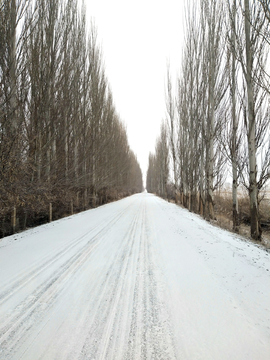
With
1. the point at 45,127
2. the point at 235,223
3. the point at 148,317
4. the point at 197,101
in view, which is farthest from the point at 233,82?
the point at 148,317

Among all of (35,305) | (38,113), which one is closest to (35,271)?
(35,305)

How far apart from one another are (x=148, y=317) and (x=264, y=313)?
1156 millimetres

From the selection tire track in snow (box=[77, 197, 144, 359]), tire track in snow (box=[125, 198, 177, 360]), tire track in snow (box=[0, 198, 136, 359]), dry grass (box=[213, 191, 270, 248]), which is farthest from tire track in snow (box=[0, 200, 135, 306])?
dry grass (box=[213, 191, 270, 248])

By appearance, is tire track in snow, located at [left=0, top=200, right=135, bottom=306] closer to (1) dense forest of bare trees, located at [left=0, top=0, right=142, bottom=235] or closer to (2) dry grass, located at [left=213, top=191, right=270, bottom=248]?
(1) dense forest of bare trees, located at [left=0, top=0, right=142, bottom=235]

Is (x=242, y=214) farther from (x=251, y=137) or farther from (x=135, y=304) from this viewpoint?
(x=135, y=304)

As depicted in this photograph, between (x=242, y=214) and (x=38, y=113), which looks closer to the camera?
(x=38, y=113)

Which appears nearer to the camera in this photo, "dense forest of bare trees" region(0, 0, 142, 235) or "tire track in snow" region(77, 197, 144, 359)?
"tire track in snow" region(77, 197, 144, 359)

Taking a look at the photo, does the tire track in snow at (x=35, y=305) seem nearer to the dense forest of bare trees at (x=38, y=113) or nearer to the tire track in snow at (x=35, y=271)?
the tire track in snow at (x=35, y=271)

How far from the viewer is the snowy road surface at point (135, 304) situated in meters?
1.57

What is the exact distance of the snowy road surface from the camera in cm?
157

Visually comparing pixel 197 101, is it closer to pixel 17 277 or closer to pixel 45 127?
pixel 45 127

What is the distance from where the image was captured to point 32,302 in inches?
87.8

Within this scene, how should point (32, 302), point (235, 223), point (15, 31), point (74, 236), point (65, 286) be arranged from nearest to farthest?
point (32, 302) < point (65, 286) < point (74, 236) < point (15, 31) < point (235, 223)

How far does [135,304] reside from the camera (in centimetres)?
218
